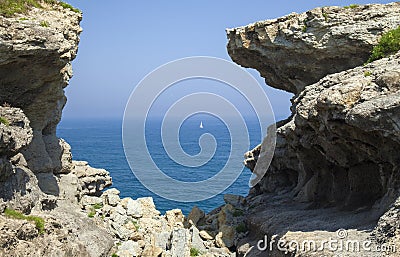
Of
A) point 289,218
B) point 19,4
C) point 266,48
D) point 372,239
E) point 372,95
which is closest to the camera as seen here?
point 372,239

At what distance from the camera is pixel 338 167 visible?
97.2ft

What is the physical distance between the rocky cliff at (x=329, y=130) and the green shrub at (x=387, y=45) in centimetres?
177

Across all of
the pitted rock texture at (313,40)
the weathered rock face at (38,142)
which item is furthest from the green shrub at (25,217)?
the pitted rock texture at (313,40)

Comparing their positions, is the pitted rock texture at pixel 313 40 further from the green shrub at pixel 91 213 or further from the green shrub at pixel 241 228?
the green shrub at pixel 91 213

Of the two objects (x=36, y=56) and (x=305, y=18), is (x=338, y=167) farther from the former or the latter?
(x=36, y=56)

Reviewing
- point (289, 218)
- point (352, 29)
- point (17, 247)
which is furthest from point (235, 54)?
point (17, 247)

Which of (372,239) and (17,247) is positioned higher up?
(372,239)

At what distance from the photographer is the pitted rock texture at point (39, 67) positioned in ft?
72.4

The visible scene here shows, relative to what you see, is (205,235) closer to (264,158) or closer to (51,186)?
(264,158)

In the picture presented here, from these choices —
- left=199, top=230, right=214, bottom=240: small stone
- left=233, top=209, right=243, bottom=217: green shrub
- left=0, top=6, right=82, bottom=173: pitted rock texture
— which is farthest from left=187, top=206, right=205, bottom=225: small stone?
left=0, top=6, right=82, bottom=173: pitted rock texture

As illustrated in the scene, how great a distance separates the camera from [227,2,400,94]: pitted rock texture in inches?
1293

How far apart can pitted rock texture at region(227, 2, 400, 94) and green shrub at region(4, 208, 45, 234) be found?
26.8 meters

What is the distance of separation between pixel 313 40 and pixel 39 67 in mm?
23251

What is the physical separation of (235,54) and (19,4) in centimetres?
2323
